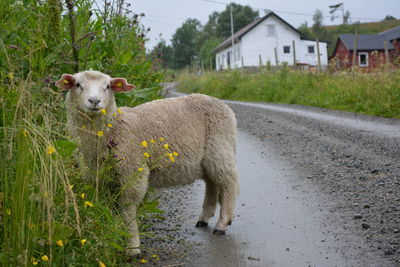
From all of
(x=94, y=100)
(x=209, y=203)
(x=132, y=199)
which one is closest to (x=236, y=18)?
(x=209, y=203)

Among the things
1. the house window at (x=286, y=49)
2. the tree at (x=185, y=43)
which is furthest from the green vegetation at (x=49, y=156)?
the tree at (x=185, y=43)

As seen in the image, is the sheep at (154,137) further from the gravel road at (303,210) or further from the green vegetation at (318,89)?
the green vegetation at (318,89)

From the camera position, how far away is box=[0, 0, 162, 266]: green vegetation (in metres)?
2.71

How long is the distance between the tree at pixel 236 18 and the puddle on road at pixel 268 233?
285ft

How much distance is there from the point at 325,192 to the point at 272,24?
56.1 metres

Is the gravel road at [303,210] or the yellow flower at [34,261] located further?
the gravel road at [303,210]

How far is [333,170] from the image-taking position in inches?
285

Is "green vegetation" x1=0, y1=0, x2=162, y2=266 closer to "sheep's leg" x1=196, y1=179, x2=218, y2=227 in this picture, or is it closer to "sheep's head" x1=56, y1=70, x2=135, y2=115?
"sheep's head" x1=56, y1=70, x2=135, y2=115

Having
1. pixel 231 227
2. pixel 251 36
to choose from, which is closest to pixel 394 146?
pixel 231 227

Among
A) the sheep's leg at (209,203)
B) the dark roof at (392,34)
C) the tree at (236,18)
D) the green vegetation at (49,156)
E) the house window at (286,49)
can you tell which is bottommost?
the sheep's leg at (209,203)

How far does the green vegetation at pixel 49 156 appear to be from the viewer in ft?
8.88

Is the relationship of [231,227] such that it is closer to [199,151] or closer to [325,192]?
[199,151]

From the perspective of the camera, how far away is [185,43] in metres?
96.0

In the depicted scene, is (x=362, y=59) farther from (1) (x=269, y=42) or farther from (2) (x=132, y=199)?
(2) (x=132, y=199)
